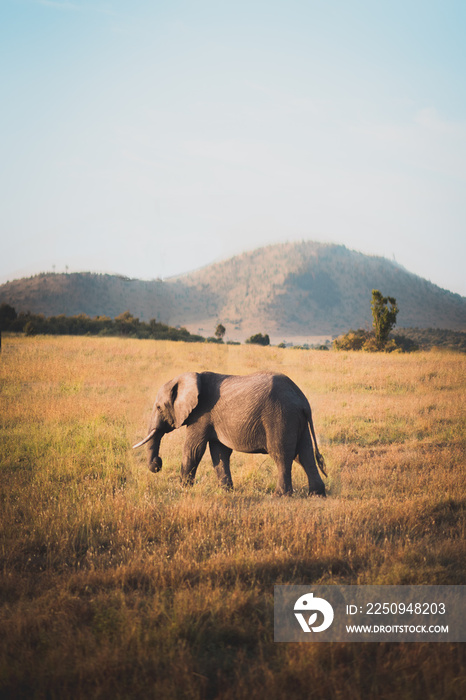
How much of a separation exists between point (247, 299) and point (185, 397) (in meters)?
139

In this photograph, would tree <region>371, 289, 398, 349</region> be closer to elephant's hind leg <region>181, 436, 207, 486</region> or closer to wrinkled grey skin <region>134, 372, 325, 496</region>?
wrinkled grey skin <region>134, 372, 325, 496</region>

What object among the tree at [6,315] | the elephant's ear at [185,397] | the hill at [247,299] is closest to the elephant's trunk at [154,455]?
the elephant's ear at [185,397]

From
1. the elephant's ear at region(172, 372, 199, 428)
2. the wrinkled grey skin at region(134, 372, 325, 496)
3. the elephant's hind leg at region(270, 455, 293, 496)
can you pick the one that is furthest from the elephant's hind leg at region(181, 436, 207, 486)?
the elephant's hind leg at region(270, 455, 293, 496)

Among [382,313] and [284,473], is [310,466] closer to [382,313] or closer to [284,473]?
[284,473]

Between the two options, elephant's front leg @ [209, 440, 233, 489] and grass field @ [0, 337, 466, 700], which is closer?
grass field @ [0, 337, 466, 700]

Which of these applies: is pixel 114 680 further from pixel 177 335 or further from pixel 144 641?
pixel 177 335

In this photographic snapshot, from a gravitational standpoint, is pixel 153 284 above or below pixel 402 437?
above

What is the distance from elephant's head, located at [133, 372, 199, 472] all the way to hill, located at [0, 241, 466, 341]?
67002mm

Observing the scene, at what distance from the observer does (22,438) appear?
38.0ft

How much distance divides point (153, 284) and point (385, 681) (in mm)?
132142

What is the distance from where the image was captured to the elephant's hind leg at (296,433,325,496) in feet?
25.1

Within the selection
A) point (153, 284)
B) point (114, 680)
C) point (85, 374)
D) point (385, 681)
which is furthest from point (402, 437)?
point (153, 284)

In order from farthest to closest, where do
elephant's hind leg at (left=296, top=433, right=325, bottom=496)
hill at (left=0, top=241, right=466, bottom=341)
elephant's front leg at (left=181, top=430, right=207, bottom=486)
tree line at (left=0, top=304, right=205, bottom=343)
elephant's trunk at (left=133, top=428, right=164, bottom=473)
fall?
hill at (left=0, top=241, right=466, bottom=341), tree line at (left=0, top=304, right=205, bottom=343), elephant's trunk at (left=133, top=428, right=164, bottom=473), elephant's front leg at (left=181, top=430, right=207, bottom=486), elephant's hind leg at (left=296, top=433, right=325, bottom=496)

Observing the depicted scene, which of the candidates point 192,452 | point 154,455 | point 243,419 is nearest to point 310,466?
point 243,419
